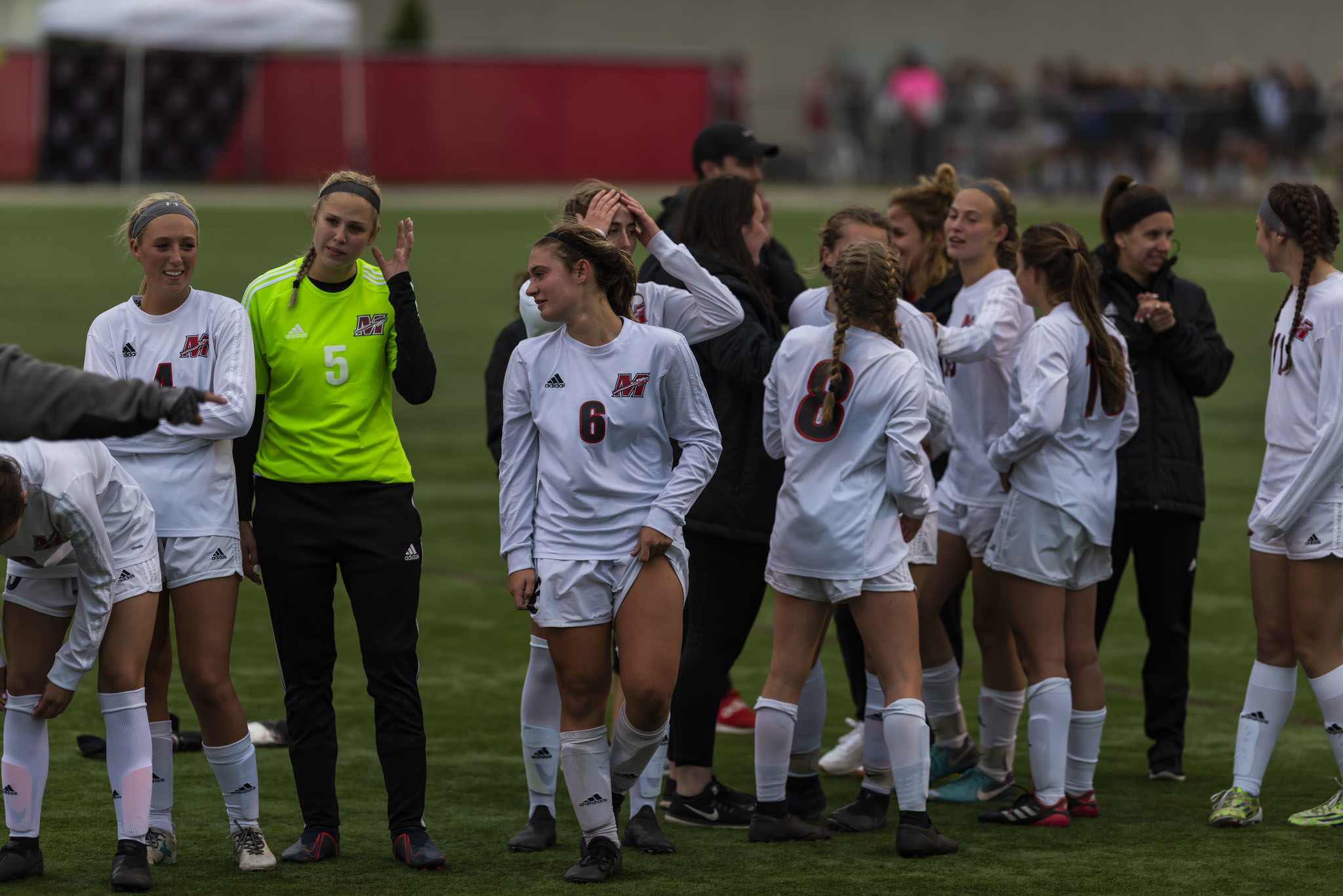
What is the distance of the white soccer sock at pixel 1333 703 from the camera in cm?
531

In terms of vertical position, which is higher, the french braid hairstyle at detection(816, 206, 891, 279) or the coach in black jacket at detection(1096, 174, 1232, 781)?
the french braid hairstyle at detection(816, 206, 891, 279)

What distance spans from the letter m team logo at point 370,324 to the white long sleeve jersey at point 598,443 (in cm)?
44

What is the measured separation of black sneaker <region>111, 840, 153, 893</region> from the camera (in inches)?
184

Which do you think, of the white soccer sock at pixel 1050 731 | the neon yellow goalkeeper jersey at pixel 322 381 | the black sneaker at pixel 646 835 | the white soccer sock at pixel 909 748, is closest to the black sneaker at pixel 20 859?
the neon yellow goalkeeper jersey at pixel 322 381

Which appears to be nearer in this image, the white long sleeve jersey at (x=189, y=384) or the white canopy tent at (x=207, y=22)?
the white long sleeve jersey at (x=189, y=384)

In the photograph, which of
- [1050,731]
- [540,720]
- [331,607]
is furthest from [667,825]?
[331,607]

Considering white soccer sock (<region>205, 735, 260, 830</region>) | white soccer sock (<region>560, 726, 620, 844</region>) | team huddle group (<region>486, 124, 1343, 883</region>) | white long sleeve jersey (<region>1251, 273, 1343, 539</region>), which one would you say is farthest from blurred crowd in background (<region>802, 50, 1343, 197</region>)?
white soccer sock (<region>205, 735, 260, 830</region>)

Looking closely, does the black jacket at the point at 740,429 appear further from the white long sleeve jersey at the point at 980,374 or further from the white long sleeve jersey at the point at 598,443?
the white long sleeve jersey at the point at 980,374

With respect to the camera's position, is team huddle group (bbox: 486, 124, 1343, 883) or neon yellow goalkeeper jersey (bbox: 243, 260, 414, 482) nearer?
team huddle group (bbox: 486, 124, 1343, 883)

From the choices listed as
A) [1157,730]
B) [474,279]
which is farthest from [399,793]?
[474,279]

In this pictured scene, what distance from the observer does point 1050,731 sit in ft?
17.9

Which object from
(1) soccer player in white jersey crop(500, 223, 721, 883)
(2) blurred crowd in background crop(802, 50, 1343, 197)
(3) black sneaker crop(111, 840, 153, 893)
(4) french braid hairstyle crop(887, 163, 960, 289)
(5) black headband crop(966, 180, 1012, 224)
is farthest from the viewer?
(2) blurred crowd in background crop(802, 50, 1343, 197)

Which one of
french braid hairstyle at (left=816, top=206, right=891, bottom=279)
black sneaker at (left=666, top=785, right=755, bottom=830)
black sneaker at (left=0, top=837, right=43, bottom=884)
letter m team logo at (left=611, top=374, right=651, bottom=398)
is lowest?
black sneaker at (left=666, top=785, right=755, bottom=830)

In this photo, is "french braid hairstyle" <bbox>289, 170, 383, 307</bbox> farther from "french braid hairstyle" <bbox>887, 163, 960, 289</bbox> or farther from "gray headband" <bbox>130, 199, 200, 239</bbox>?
"french braid hairstyle" <bbox>887, 163, 960, 289</bbox>
